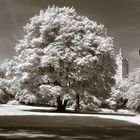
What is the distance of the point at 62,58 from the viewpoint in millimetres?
35938

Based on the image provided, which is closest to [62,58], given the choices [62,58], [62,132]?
[62,58]

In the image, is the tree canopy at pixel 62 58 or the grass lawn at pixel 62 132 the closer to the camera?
the grass lawn at pixel 62 132

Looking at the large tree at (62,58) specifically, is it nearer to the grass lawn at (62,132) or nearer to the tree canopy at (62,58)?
the tree canopy at (62,58)

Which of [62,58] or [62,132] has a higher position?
[62,58]

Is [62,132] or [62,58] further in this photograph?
[62,58]

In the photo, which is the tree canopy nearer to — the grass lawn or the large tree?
the large tree

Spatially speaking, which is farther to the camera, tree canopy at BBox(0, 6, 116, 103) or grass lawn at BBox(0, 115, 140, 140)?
tree canopy at BBox(0, 6, 116, 103)

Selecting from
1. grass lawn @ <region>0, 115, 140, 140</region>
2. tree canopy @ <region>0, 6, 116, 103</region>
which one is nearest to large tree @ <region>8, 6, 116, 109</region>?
tree canopy @ <region>0, 6, 116, 103</region>

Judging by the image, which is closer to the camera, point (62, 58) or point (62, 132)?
point (62, 132)

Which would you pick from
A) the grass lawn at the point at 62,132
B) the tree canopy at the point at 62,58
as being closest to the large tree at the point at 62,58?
the tree canopy at the point at 62,58

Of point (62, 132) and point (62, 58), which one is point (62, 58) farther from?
point (62, 132)

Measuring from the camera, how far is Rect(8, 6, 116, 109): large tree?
119ft

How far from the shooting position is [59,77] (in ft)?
120

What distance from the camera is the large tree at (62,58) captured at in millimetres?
36156
